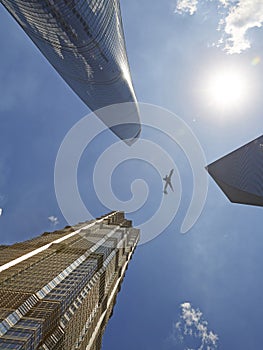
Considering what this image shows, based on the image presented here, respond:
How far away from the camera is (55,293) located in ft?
325

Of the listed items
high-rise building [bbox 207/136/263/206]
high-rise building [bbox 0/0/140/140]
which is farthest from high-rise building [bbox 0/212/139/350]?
high-rise building [bbox 0/0/140/140]

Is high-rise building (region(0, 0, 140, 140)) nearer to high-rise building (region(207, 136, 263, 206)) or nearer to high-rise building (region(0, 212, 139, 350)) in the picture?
high-rise building (region(207, 136, 263, 206))

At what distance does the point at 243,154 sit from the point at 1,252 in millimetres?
144499

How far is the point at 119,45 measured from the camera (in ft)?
410

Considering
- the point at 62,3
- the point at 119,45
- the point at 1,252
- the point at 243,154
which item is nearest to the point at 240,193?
the point at 243,154

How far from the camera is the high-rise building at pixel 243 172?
117812 millimetres

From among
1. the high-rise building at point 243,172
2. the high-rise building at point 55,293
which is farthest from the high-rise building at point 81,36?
the high-rise building at point 55,293

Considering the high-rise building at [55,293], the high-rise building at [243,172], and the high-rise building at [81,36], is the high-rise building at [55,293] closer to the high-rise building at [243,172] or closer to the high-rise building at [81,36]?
the high-rise building at [243,172]

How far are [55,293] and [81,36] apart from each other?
103011 mm

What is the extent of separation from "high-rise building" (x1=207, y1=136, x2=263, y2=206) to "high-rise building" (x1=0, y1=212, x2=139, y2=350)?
83567mm

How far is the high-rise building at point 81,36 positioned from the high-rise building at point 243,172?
7615cm

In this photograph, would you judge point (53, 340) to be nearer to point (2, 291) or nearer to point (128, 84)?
point (2, 291)

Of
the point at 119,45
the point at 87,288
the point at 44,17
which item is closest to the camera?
Result: the point at 44,17

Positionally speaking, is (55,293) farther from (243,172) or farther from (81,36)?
(81,36)
